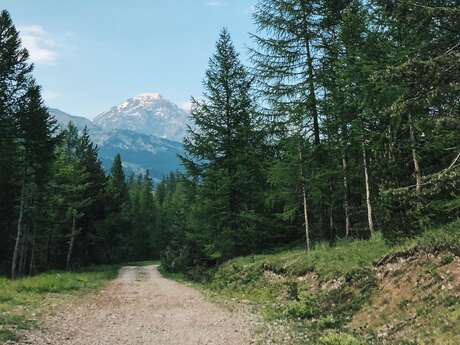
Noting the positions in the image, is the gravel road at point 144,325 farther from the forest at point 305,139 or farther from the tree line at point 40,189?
the tree line at point 40,189

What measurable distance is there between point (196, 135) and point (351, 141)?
13.2m

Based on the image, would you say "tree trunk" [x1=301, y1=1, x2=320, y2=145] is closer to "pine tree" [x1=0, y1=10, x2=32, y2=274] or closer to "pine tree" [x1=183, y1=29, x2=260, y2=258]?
"pine tree" [x1=183, y1=29, x2=260, y2=258]

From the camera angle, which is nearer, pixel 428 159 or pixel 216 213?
pixel 428 159

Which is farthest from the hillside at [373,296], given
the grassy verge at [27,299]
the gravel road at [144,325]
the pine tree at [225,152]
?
the pine tree at [225,152]

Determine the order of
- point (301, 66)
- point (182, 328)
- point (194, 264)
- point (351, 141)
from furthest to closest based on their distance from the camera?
point (194, 264)
point (301, 66)
point (351, 141)
point (182, 328)

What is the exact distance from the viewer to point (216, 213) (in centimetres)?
2923

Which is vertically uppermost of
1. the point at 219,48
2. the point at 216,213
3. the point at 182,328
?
the point at 219,48

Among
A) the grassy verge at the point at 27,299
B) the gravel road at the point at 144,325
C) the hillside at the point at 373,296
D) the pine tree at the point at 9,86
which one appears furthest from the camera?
the pine tree at the point at 9,86

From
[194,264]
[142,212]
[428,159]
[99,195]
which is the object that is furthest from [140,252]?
[428,159]

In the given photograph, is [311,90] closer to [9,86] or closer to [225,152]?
[225,152]

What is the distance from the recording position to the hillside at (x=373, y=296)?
8.87 meters

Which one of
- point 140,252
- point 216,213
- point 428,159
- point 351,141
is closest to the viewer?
point 428,159

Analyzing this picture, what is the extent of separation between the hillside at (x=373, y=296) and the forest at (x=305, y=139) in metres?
1.25

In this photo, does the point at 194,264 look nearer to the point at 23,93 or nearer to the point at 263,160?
the point at 263,160
